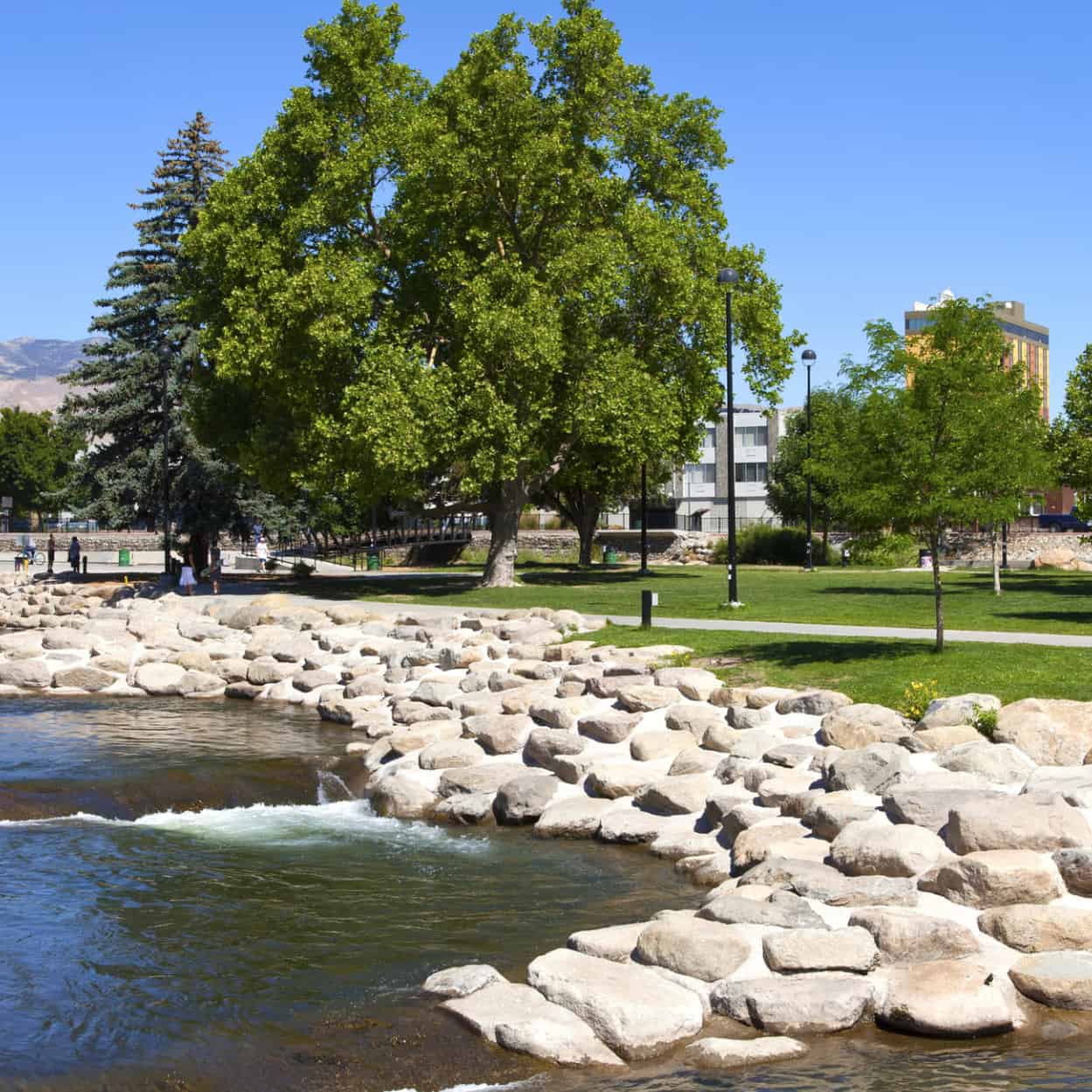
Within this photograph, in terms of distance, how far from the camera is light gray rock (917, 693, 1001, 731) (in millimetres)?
13250

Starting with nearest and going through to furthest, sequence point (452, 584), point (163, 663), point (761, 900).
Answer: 1. point (761, 900)
2. point (163, 663)
3. point (452, 584)

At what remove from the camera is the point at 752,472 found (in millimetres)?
88125

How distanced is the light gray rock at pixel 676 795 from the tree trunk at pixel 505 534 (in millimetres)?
21560

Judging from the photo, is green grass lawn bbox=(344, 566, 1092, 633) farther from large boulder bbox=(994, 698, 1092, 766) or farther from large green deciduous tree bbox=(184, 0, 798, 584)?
large boulder bbox=(994, 698, 1092, 766)

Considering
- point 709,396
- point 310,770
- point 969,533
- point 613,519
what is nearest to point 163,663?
point 310,770

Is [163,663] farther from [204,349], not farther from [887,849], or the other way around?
[887,849]

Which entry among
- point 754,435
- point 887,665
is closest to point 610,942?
point 887,665

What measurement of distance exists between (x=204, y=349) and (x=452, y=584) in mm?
9244

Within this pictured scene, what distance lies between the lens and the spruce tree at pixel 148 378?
153ft

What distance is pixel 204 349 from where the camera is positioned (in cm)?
3453

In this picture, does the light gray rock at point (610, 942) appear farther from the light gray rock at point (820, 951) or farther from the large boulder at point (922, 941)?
the large boulder at point (922, 941)

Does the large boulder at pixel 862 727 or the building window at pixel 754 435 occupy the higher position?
the building window at pixel 754 435

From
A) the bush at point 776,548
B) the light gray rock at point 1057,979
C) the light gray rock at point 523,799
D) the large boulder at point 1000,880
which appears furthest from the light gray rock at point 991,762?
the bush at point 776,548

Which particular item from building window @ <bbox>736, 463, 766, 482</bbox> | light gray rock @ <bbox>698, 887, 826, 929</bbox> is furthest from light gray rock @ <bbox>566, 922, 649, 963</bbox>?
building window @ <bbox>736, 463, 766, 482</bbox>
